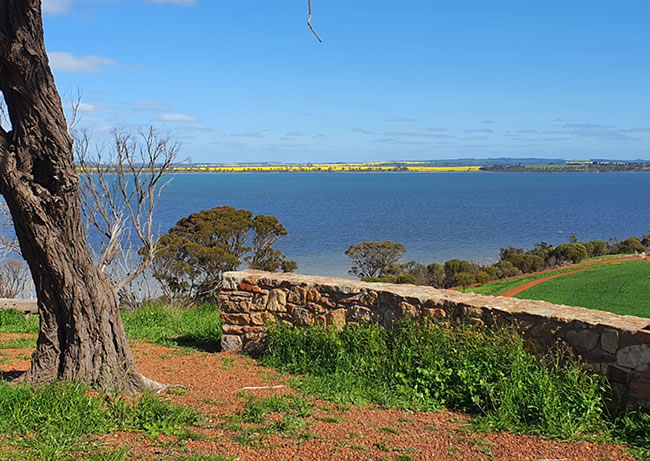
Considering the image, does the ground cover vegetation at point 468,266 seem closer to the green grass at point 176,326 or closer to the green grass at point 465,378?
the green grass at point 176,326

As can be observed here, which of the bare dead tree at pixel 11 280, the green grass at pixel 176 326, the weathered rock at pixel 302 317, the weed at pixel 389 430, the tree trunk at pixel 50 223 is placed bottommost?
the bare dead tree at pixel 11 280

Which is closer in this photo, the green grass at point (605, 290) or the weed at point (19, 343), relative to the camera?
the weed at point (19, 343)

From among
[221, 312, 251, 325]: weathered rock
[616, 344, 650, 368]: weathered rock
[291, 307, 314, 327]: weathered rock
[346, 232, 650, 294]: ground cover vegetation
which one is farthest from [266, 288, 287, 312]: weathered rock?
[346, 232, 650, 294]: ground cover vegetation

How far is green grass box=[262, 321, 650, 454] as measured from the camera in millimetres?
4988

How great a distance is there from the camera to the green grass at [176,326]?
901 centimetres

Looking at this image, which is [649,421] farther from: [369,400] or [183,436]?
[183,436]

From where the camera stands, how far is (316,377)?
257 inches

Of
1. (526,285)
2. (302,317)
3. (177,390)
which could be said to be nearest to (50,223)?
(177,390)

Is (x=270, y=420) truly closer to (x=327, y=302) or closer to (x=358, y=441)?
(x=358, y=441)

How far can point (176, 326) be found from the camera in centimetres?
1027

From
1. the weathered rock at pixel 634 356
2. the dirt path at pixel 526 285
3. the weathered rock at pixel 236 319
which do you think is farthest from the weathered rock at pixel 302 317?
the dirt path at pixel 526 285

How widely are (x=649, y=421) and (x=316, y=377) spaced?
3.18 m

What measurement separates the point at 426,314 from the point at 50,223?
3.88m

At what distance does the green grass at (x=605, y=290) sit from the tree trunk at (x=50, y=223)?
854cm
